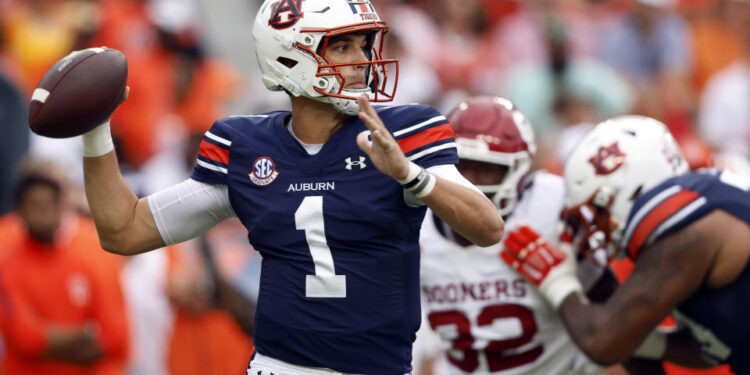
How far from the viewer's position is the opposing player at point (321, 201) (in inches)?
134

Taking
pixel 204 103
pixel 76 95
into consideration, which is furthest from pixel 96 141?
pixel 204 103

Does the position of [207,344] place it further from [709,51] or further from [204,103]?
[709,51]

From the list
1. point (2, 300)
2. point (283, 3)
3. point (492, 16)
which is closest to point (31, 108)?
point (283, 3)

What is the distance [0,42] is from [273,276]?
5.64 metres

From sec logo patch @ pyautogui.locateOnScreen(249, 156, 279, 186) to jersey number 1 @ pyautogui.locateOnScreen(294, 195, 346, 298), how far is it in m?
0.15

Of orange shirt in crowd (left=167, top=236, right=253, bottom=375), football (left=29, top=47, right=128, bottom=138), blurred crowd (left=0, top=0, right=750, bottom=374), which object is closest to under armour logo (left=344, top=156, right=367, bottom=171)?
football (left=29, top=47, right=128, bottom=138)

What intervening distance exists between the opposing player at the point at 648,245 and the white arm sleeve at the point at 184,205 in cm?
136

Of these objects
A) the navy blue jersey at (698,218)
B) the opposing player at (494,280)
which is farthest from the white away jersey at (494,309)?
the navy blue jersey at (698,218)

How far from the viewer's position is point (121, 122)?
8523mm

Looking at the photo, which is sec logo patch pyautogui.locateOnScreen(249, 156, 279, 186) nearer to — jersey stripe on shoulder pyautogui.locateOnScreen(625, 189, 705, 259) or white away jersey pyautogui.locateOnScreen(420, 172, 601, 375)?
white away jersey pyautogui.locateOnScreen(420, 172, 601, 375)

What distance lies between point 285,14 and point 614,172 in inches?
58.7

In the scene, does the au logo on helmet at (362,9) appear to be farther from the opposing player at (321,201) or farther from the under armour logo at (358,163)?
the under armour logo at (358,163)

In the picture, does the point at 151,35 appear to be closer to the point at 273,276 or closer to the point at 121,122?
the point at 121,122

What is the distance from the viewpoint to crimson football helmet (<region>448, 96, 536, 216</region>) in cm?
450
